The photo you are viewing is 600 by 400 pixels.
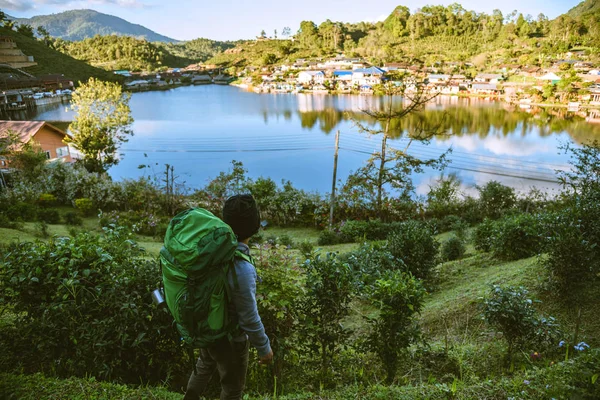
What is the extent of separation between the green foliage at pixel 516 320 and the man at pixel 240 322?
166cm

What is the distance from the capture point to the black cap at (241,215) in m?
1.67

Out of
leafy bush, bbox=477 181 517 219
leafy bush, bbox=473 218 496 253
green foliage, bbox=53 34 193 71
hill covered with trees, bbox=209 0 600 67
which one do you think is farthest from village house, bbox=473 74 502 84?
green foliage, bbox=53 34 193 71

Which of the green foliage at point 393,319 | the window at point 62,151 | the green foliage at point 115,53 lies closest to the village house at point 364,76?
the window at point 62,151

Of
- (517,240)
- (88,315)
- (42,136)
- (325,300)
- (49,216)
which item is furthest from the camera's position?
(42,136)

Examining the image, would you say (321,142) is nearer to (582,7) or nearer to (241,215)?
(241,215)

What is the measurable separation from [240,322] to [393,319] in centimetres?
116

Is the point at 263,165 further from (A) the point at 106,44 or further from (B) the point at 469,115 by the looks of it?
(A) the point at 106,44

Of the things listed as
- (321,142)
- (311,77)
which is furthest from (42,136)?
(311,77)

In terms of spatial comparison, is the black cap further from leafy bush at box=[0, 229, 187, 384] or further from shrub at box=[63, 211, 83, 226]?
shrub at box=[63, 211, 83, 226]

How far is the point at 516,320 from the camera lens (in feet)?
7.89

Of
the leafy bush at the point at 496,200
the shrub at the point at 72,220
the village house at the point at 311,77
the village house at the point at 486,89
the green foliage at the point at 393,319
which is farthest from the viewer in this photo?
the village house at the point at 311,77

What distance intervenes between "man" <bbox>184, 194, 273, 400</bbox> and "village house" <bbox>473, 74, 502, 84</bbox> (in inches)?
2223

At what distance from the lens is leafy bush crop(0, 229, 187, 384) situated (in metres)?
2.15

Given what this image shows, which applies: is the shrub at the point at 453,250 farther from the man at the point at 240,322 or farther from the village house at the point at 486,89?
the village house at the point at 486,89
